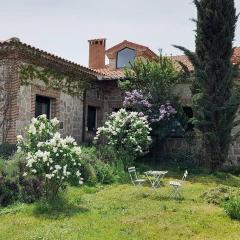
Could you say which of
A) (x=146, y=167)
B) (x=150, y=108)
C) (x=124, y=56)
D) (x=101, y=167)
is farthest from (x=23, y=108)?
(x=124, y=56)

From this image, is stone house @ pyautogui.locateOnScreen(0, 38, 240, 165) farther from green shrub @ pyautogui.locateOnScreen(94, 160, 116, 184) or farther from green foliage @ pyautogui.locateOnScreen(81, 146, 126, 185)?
green shrub @ pyautogui.locateOnScreen(94, 160, 116, 184)

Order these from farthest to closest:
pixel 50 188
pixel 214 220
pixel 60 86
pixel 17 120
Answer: pixel 60 86, pixel 17 120, pixel 50 188, pixel 214 220

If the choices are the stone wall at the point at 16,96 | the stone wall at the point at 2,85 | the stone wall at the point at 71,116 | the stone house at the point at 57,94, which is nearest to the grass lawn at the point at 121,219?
the stone wall at the point at 16,96

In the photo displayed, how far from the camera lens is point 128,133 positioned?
15.5 m

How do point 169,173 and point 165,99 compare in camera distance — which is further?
point 165,99

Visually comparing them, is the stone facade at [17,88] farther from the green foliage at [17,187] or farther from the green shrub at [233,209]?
the green shrub at [233,209]

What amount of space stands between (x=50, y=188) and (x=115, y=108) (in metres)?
10.8

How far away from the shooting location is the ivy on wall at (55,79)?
15227 millimetres

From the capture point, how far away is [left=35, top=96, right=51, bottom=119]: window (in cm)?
1640

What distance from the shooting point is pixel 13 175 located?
34.4ft

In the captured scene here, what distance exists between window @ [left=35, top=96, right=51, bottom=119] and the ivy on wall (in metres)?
0.55

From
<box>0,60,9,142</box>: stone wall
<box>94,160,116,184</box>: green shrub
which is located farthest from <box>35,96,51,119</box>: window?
<box>94,160,116,184</box>: green shrub

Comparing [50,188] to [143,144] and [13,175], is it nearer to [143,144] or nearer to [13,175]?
[13,175]

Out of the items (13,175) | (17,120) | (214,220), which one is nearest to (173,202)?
(214,220)
